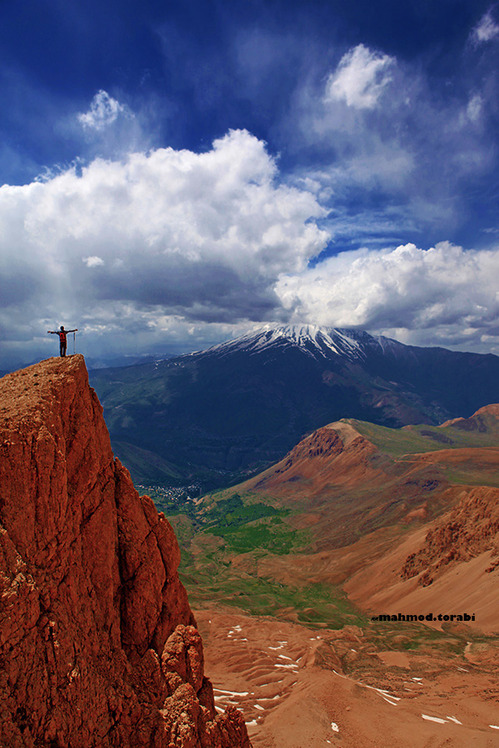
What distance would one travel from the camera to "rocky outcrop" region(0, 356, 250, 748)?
15836 mm

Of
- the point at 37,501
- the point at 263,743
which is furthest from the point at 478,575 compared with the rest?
the point at 37,501

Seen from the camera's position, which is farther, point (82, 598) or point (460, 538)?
point (460, 538)

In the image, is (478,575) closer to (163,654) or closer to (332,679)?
(332,679)

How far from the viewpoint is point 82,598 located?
19250mm

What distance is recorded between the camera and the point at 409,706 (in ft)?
159

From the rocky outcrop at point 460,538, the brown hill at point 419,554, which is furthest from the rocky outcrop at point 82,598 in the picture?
the rocky outcrop at point 460,538

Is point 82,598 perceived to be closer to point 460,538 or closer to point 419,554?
point 460,538

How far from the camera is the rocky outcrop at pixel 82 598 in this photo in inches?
623

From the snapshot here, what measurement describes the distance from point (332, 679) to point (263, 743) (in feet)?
65.2
